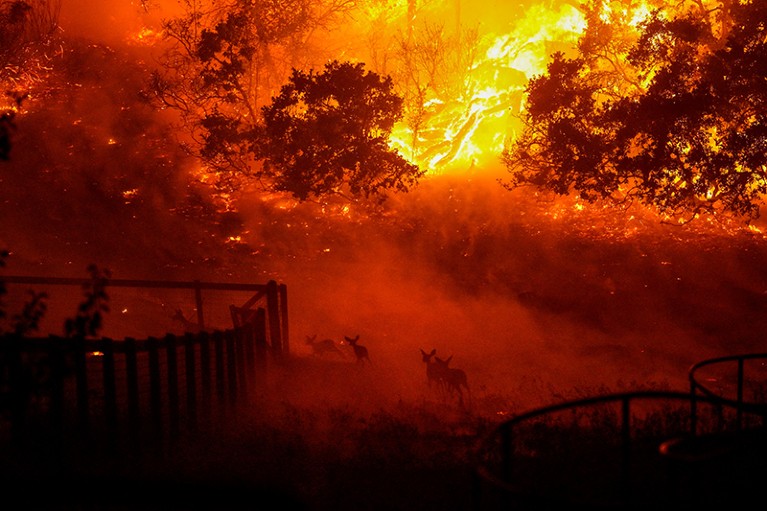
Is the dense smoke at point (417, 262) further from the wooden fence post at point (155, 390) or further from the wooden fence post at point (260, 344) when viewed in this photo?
the wooden fence post at point (155, 390)

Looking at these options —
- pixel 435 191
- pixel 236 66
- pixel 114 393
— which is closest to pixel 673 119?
pixel 435 191

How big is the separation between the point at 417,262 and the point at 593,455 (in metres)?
11.8

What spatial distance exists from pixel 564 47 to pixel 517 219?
259 inches

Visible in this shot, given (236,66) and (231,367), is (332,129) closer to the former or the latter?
(236,66)

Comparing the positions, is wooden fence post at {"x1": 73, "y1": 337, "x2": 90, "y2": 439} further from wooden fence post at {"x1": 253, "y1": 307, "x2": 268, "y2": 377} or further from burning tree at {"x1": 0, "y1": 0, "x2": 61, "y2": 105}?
burning tree at {"x1": 0, "y1": 0, "x2": 61, "y2": 105}

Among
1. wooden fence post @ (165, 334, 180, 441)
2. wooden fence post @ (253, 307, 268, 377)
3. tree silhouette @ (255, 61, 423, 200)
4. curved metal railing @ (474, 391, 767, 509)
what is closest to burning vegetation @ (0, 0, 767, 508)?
tree silhouette @ (255, 61, 423, 200)

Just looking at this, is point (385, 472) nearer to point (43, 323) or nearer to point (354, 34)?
point (43, 323)

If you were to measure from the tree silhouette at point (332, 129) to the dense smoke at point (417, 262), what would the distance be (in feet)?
7.01

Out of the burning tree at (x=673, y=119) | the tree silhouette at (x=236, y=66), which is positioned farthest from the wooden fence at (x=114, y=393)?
the tree silhouette at (x=236, y=66)

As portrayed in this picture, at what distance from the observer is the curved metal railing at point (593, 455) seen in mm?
4945

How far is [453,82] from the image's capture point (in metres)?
23.6

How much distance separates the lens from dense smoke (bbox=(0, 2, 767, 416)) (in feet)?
47.5

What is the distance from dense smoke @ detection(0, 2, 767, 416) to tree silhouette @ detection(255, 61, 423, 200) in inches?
84.1

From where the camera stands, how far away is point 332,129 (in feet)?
57.6
